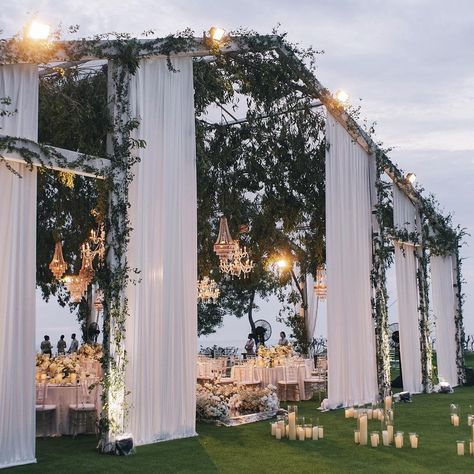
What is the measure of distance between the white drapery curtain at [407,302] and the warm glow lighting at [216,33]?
637 centimetres

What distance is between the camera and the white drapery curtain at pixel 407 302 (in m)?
14.0

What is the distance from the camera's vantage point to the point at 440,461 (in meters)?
7.11

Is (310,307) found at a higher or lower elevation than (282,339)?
higher

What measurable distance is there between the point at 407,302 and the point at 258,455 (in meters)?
7.54

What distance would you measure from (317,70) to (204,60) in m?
2.07

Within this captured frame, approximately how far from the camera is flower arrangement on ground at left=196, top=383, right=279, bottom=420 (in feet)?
32.8

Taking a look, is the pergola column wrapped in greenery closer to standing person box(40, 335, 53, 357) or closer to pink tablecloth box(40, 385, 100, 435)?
pink tablecloth box(40, 385, 100, 435)

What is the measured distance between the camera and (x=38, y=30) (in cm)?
724

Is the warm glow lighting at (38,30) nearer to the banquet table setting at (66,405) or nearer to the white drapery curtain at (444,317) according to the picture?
the banquet table setting at (66,405)

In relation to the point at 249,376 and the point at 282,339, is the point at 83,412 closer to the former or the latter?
the point at 249,376

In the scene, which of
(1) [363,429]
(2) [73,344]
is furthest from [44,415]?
(2) [73,344]

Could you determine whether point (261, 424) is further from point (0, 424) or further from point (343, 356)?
point (0, 424)

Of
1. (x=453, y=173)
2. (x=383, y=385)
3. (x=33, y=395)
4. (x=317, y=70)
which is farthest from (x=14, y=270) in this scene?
(x=453, y=173)

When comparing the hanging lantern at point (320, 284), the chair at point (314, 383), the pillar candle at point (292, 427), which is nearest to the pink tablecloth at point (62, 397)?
the pillar candle at point (292, 427)
